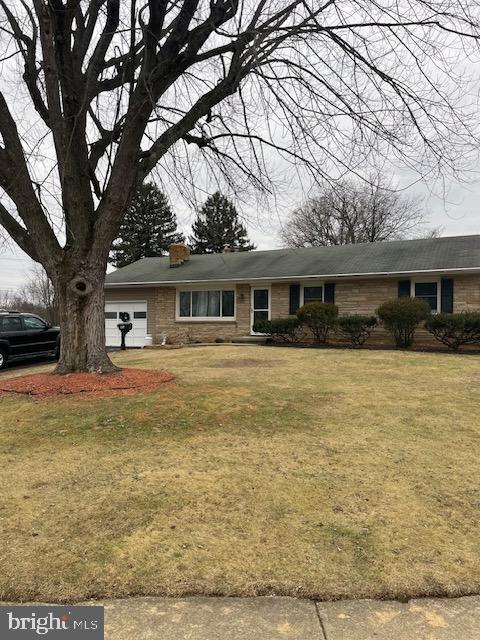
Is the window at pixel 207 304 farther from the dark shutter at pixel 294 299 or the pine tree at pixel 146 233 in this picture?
the pine tree at pixel 146 233

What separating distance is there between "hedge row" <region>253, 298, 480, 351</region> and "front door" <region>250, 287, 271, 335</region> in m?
0.98

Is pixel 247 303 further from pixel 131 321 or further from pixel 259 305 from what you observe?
pixel 131 321

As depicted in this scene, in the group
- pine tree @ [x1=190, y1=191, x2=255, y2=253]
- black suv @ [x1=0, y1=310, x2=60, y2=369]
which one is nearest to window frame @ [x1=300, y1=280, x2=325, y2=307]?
black suv @ [x1=0, y1=310, x2=60, y2=369]

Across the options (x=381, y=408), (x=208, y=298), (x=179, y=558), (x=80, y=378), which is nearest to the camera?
(x=179, y=558)

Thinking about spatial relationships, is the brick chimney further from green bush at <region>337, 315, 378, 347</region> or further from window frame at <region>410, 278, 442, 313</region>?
window frame at <region>410, 278, 442, 313</region>

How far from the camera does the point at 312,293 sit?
55.8ft

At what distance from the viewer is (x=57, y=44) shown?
25.7 ft

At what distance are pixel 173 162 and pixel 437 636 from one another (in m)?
9.17

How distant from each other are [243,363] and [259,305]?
7.38 m

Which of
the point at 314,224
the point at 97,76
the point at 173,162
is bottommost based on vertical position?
the point at 173,162

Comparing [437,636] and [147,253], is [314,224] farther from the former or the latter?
[437,636]

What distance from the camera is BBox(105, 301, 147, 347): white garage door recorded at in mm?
19594

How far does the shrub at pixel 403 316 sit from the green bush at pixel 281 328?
3052 mm

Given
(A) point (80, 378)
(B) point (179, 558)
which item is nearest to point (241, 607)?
(B) point (179, 558)
